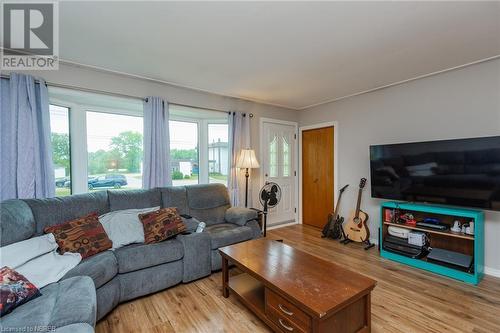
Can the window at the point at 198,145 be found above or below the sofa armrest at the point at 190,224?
above

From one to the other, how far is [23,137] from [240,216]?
2422 millimetres

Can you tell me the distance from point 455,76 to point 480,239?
1.85m

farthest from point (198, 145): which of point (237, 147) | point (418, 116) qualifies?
point (418, 116)

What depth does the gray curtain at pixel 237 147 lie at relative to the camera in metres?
3.75

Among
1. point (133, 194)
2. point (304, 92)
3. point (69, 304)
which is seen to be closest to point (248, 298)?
point (69, 304)

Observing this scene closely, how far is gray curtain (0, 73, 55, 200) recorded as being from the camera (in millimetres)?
2180

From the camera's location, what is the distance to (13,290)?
1323 millimetres

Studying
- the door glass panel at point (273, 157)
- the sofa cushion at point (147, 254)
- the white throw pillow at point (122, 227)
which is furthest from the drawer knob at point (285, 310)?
the door glass panel at point (273, 157)

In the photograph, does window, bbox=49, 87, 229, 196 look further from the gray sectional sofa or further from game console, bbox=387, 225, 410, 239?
game console, bbox=387, 225, 410, 239

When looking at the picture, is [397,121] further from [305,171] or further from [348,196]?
[305,171]

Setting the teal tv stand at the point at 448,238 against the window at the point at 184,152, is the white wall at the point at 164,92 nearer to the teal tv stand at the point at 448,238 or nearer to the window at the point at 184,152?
the window at the point at 184,152

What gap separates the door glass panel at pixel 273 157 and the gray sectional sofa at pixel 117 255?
1.47m

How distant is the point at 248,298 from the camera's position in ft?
6.19

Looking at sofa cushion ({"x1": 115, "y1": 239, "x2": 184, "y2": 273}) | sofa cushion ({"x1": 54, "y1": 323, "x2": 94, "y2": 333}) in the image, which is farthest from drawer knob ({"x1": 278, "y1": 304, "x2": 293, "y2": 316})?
sofa cushion ({"x1": 115, "y1": 239, "x2": 184, "y2": 273})
